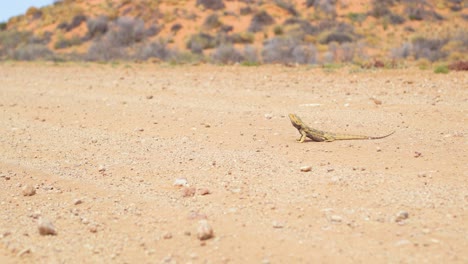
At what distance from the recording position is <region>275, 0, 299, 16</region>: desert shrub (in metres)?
38.6

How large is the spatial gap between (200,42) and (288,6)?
1082 centimetres

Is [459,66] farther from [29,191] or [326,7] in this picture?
[326,7]

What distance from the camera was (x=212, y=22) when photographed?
36.2m

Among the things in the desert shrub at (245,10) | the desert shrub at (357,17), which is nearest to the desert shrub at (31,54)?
the desert shrub at (245,10)

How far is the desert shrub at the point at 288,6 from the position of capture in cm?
3862

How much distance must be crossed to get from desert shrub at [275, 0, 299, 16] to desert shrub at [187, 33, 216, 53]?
27.1ft

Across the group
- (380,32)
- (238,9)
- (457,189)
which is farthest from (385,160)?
(238,9)

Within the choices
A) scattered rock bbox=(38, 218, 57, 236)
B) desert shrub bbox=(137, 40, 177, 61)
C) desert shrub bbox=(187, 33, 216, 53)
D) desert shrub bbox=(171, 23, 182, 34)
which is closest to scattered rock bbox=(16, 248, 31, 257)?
scattered rock bbox=(38, 218, 57, 236)

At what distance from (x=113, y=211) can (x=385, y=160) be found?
2724mm

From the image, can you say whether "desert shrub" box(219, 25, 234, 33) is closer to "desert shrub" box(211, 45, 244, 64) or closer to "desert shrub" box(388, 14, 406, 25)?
"desert shrub" box(388, 14, 406, 25)

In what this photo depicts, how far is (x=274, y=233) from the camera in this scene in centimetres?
420

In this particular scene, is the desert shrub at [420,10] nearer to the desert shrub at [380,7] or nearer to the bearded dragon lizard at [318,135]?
the desert shrub at [380,7]

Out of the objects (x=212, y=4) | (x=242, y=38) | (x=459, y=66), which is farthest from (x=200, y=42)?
(x=459, y=66)

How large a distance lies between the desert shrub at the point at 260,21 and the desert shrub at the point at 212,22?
210 centimetres
